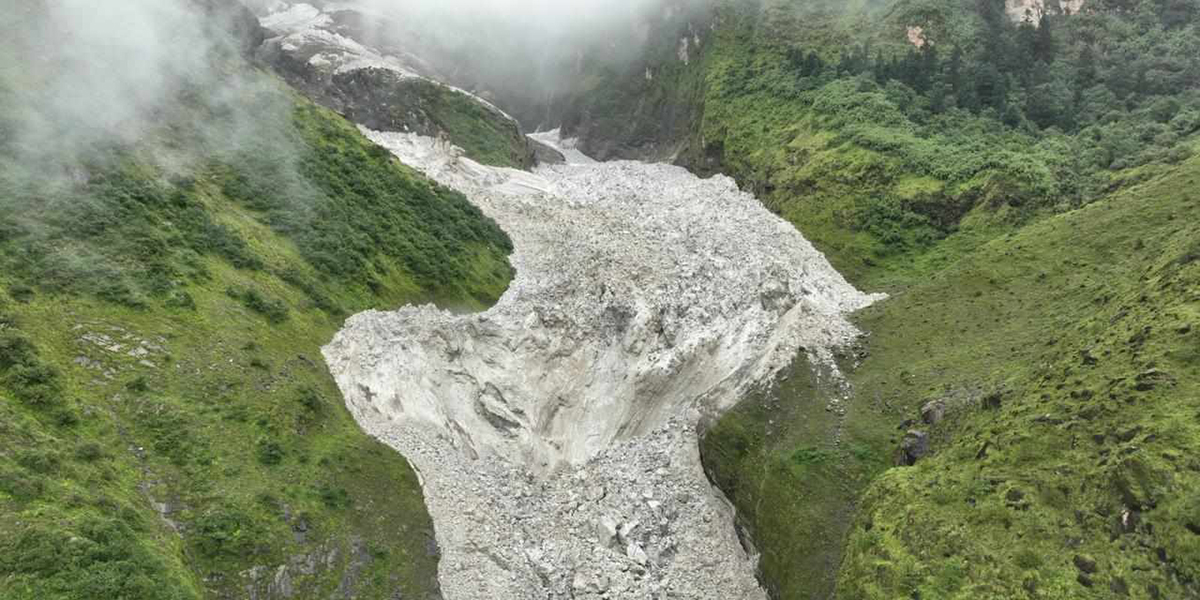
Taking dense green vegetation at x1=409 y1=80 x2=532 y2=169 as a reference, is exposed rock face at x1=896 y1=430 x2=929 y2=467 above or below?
above

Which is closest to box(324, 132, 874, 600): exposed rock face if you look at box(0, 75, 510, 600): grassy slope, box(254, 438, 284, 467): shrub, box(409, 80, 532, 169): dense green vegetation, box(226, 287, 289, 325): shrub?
box(0, 75, 510, 600): grassy slope

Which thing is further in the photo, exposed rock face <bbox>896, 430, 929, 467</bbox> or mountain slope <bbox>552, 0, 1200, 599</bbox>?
exposed rock face <bbox>896, 430, 929, 467</bbox>

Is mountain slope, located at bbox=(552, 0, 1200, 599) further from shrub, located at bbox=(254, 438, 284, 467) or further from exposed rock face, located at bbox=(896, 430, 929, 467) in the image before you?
shrub, located at bbox=(254, 438, 284, 467)

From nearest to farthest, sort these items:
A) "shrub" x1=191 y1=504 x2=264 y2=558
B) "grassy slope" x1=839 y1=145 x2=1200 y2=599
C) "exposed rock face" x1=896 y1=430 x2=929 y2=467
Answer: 1. "grassy slope" x1=839 y1=145 x2=1200 y2=599
2. "shrub" x1=191 y1=504 x2=264 y2=558
3. "exposed rock face" x1=896 y1=430 x2=929 y2=467

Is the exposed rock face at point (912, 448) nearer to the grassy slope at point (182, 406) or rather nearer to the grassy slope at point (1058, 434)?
the grassy slope at point (1058, 434)

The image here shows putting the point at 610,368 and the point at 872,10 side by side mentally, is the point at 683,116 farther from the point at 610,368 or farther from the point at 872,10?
the point at 610,368

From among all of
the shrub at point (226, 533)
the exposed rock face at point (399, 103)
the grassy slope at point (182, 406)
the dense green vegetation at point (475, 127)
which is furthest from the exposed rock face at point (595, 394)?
the exposed rock face at point (399, 103)

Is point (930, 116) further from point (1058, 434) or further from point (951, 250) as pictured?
point (1058, 434)
